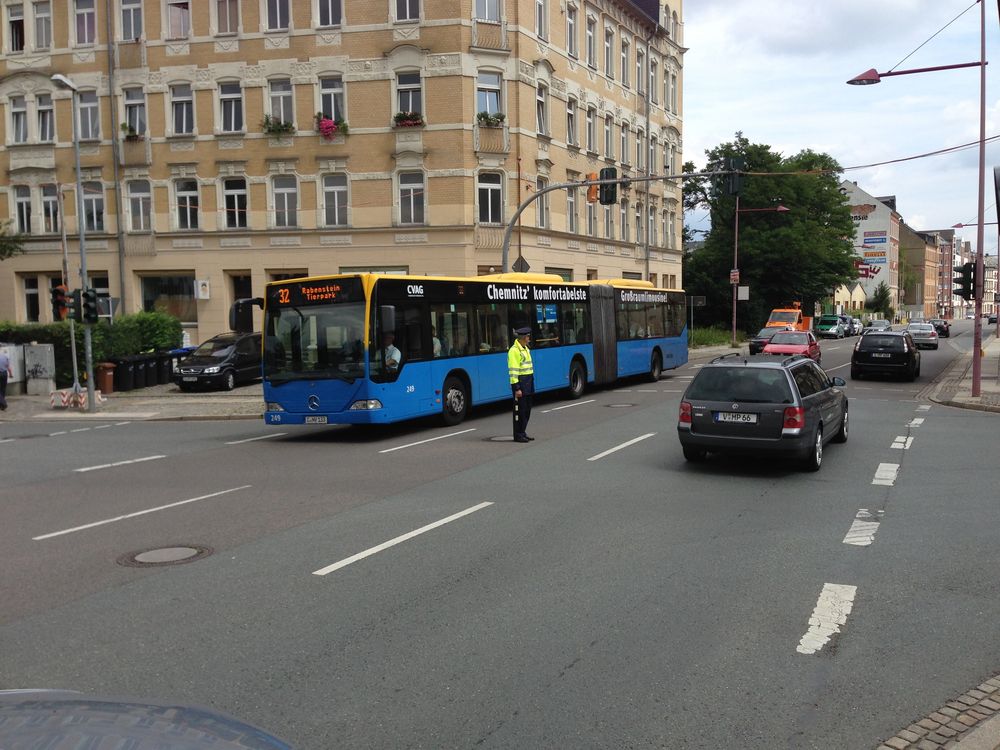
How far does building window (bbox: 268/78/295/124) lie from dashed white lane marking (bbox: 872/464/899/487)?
93.5 ft

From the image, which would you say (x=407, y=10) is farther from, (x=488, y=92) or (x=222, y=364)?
(x=222, y=364)

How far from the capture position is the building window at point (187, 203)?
117 feet

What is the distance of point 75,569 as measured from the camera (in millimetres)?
7535

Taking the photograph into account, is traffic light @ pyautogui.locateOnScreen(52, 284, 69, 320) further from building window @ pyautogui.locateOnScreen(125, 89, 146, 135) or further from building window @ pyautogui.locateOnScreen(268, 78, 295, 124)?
building window @ pyautogui.locateOnScreen(125, 89, 146, 135)

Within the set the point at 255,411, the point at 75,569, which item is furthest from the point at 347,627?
the point at 255,411

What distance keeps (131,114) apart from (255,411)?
2051cm

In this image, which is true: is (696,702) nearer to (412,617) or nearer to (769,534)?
(412,617)

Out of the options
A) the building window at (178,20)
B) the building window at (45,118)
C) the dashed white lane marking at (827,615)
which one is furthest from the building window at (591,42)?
the dashed white lane marking at (827,615)

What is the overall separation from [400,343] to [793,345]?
19305 millimetres

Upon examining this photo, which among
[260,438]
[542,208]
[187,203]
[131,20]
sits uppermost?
[131,20]

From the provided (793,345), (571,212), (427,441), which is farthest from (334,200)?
(427,441)

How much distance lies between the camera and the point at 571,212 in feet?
130

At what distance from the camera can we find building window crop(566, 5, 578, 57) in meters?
38.6

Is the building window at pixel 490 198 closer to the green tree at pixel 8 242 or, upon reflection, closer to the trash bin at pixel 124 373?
the trash bin at pixel 124 373
